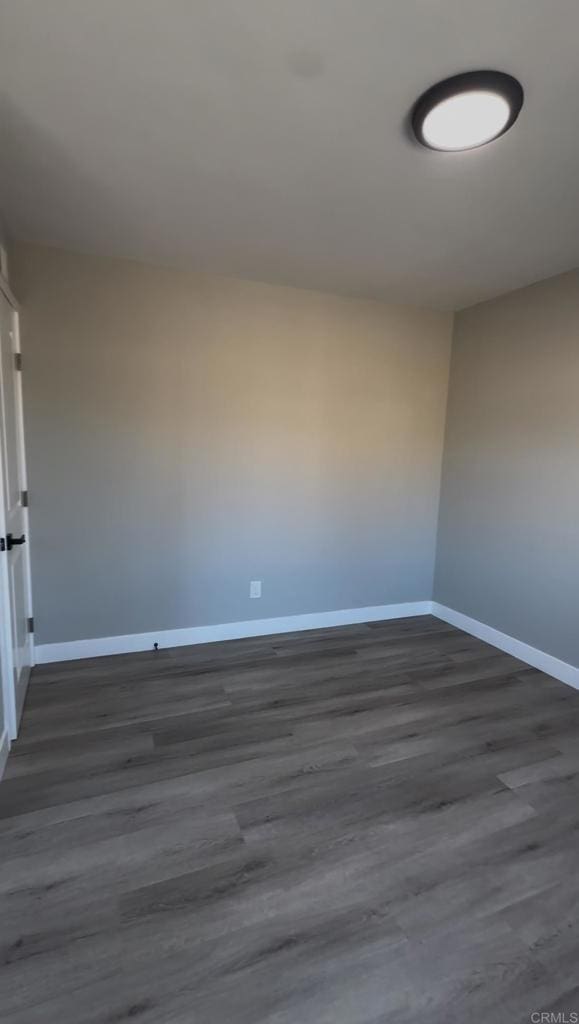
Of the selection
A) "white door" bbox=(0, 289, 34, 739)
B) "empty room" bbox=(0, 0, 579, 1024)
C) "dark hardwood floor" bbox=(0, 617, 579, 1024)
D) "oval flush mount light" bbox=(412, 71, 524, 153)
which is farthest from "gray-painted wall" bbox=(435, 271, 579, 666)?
"white door" bbox=(0, 289, 34, 739)

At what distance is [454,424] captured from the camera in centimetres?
377

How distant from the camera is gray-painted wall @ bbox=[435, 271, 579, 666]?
2.88 m

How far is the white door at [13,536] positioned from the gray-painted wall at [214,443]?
9cm

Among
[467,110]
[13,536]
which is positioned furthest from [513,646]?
[13,536]

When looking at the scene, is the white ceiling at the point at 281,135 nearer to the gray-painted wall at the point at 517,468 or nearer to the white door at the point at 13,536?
the gray-painted wall at the point at 517,468

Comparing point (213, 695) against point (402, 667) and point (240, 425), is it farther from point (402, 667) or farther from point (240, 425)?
point (240, 425)

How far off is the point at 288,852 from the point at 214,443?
2.31 m

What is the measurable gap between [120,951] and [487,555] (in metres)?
3.06

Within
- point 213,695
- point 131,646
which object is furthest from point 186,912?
point 131,646

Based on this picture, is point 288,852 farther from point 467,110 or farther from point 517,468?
point 517,468

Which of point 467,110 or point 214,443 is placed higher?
point 467,110

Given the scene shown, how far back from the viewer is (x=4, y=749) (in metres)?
2.04

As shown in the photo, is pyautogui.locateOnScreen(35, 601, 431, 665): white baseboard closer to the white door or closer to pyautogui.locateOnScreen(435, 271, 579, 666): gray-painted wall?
the white door

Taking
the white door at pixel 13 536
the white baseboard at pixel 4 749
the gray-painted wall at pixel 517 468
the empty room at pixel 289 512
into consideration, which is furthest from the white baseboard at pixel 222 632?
the white baseboard at pixel 4 749
